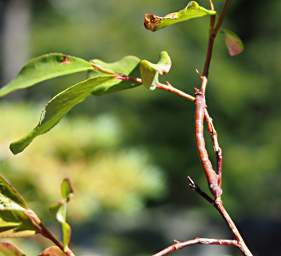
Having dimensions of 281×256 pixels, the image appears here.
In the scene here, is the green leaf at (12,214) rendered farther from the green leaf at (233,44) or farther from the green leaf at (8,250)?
the green leaf at (233,44)

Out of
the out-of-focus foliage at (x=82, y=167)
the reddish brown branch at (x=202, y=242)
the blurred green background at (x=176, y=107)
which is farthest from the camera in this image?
the blurred green background at (x=176, y=107)

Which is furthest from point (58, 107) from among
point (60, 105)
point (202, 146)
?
point (202, 146)

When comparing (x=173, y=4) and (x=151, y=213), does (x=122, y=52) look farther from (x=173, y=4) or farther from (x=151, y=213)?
(x=151, y=213)

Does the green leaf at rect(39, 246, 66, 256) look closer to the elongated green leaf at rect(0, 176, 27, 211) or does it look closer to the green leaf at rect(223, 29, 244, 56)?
the elongated green leaf at rect(0, 176, 27, 211)

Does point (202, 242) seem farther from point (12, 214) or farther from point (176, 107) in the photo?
point (176, 107)

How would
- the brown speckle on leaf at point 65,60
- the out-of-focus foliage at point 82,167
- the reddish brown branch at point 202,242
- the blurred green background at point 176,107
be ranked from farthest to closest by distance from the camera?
1. the blurred green background at point 176,107
2. the out-of-focus foliage at point 82,167
3. the brown speckle on leaf at point 65,60
4. the reddish brown branch at point 202,242

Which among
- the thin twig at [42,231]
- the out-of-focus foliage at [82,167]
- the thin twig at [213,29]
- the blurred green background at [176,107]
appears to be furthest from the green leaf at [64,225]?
the blurred green background at [176,107]

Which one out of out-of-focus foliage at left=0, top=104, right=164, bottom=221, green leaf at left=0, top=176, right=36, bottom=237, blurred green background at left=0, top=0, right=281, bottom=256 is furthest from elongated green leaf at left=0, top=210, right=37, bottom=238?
blurred green background at left=0, top=0, right=281, bottom=256
